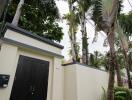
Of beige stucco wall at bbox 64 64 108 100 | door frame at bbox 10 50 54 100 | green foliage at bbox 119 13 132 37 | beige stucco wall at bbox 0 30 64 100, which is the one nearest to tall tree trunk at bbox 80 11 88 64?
beige stucco wall at bbox 64 64 108 100

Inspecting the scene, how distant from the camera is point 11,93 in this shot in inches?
198

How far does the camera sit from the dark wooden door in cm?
530

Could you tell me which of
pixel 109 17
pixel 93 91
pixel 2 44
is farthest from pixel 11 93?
pixel 109 17

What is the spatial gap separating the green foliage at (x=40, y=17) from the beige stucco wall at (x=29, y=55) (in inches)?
231

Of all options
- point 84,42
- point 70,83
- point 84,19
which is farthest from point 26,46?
point 84,19

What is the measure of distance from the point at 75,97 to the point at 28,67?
251 cm

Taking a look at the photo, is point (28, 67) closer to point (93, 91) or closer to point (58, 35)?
point (93, 91)

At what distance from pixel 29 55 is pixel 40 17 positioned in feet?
24.5

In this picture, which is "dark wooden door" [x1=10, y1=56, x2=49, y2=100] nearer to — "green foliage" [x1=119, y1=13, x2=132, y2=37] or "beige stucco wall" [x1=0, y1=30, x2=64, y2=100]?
"beige stucco wall" [x1=0, y1=30, x2=64, y2=100]

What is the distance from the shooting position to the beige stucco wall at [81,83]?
679cm

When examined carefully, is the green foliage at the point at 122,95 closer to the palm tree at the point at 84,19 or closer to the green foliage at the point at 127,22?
the palm tree at the point at 84,19

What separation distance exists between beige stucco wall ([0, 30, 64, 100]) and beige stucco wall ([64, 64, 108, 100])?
0.33 meters

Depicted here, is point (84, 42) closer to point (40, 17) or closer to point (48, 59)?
point (40, 17)

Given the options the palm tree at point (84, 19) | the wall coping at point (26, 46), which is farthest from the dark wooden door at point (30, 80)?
the palm tree at point (84, 19)
